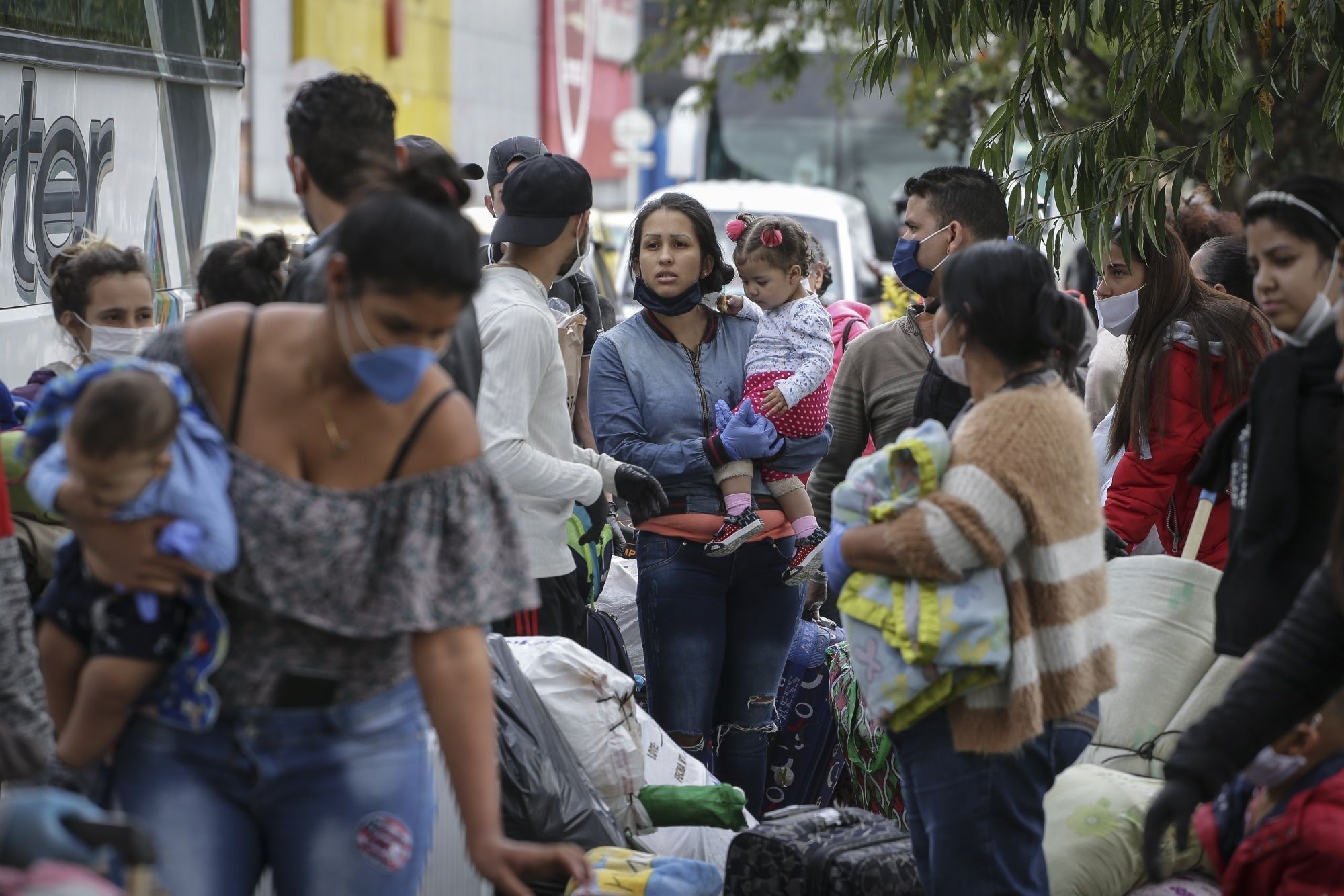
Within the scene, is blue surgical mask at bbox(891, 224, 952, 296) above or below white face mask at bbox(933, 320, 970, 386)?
above

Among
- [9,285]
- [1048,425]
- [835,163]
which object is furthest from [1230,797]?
[835,163]

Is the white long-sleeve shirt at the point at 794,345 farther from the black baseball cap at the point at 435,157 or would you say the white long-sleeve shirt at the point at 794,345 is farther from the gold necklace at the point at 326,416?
the gold necklace at the point at 326,416

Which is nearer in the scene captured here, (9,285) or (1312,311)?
(1312,311)

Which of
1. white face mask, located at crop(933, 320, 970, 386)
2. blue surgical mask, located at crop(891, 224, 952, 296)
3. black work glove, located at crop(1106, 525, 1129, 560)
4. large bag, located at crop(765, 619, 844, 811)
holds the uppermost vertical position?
blue surgical mask, located at crop(891, 224, 952, 296)

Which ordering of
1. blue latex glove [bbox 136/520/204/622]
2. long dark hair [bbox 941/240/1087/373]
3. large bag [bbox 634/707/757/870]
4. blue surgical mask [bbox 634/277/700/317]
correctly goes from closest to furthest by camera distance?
blue latex glove [bbox 136/520/204/622]
long dark hair [bbox 941/240/1087/373]
large bag [bbox 634/707/757/870]
blue surgical mask [bbox 634/277/700/317]

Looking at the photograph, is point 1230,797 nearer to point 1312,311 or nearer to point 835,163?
point 1312,311

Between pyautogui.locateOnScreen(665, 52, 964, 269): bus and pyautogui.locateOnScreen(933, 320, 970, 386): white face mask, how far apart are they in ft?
61.3

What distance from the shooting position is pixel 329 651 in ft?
8.05

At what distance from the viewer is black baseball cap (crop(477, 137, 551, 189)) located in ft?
19.8

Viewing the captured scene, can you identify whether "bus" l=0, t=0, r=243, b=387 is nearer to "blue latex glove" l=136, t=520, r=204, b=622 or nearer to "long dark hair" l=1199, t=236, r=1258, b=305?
Result: "blue latex glove" l=136, t=520, r=204, b=622

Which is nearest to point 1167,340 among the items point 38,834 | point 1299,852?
point 1299,852

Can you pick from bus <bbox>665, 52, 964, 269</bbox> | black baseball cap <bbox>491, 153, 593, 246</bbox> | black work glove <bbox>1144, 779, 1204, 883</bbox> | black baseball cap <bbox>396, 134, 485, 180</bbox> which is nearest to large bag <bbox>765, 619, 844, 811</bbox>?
black baseball cap <bbox>491, 153, 593, 246</bbox>

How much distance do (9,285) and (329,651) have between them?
2.71m

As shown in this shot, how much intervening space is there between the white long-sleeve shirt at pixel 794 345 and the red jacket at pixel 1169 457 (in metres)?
0.98
